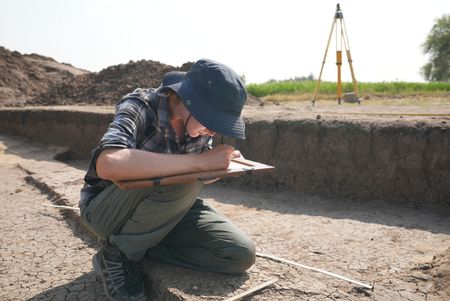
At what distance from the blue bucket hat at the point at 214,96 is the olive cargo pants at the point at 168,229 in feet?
1.21

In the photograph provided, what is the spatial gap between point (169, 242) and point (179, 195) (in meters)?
0.37

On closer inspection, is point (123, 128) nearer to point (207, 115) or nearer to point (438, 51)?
point (207, 115)

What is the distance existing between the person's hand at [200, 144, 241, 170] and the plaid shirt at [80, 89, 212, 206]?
0.59ft

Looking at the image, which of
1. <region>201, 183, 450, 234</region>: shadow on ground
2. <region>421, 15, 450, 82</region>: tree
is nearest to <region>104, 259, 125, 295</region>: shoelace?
<region>201, 183, 450, 234</region>: shadow on ground

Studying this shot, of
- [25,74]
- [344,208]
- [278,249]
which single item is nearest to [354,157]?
[344,208]

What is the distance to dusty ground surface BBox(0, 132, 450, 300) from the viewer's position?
1.94m

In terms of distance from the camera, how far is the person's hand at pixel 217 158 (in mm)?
1784

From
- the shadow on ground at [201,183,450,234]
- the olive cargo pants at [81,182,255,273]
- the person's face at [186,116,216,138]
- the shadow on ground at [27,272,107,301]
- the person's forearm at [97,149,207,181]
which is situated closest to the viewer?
the person's forearm at [97,149,207,181]

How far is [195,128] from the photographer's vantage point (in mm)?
1765

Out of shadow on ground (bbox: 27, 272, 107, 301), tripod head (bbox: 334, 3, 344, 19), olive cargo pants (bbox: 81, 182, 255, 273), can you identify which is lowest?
shadow on ground (bbox: 27, 272, 107, 301)

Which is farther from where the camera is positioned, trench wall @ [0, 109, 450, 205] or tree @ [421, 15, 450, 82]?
tree @ [421, 15, 450, 82]

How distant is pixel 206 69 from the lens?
Result: 5.53 ft

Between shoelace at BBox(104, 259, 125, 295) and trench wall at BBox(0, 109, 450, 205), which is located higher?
trench wall at BBox(0, 109, 450, 205)

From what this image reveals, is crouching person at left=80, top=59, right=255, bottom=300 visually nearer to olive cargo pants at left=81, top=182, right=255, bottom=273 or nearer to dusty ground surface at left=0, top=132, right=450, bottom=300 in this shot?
olive cargo pants at left=81, top=182, right=255, bottom=273
